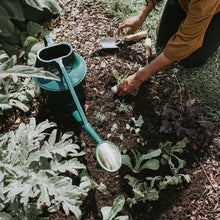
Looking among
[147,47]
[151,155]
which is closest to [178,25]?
[147,47]

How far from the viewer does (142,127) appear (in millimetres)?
2021

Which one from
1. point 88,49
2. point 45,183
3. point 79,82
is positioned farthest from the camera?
point 88,49

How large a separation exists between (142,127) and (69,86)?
80cm

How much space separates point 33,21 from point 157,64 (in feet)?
4.64

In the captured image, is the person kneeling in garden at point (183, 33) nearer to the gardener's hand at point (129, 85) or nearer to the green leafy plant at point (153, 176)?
the gardener's hand at point (129, 85)

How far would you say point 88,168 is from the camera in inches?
72.2

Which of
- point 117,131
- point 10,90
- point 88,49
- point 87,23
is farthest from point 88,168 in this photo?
point 87,23

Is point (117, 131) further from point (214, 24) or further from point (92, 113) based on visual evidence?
point (214, 24)

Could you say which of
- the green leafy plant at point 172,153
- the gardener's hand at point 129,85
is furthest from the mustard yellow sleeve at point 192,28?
the green leafy plant at point 172,153

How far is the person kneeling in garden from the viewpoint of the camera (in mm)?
1572

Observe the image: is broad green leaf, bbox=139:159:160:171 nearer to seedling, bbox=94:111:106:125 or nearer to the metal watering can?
the metal watering can

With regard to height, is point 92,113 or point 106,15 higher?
point 106,15

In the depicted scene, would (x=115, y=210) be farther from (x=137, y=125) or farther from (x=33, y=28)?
(x=33, y=28)

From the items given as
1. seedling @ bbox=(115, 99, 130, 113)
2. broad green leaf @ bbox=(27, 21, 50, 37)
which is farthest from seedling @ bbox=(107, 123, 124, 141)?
broad green leaf @ bbox=(27, 21, 50, 37)
